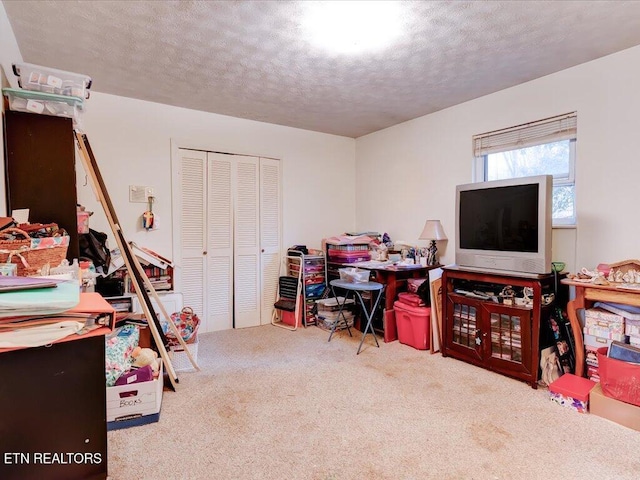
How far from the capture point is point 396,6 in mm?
2010

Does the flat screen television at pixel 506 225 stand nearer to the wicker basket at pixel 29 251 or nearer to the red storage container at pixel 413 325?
the red storage container at pixel 413 325

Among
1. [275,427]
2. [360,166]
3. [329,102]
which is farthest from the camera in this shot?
[360,166]

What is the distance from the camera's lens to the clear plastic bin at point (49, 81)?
197 centimetres

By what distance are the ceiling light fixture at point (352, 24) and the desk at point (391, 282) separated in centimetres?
203

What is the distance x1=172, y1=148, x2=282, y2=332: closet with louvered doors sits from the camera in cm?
386

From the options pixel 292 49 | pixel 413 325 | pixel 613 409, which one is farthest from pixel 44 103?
pixel 613 409

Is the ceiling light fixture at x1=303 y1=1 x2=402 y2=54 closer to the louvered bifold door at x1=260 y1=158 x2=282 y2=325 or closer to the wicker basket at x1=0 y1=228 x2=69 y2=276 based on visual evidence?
the wicker basket at x1=0 y1=228 x2=69 y2=276

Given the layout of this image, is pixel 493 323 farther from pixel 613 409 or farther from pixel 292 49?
pixel 292 49

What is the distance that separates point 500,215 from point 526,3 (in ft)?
4.75

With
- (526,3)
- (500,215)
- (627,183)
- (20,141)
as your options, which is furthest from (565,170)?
(20,141)

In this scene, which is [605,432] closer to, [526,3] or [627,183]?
[627,183]

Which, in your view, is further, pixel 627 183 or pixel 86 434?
pixel 627 183

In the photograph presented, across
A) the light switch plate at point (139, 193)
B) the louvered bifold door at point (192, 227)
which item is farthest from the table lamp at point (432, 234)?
the light switch plate at point (139, 193)

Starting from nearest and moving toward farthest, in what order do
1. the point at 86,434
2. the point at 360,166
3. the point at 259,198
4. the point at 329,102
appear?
the point at 86,434 → the point at 329,102 → the point at 259,198 → the point at 360,166
